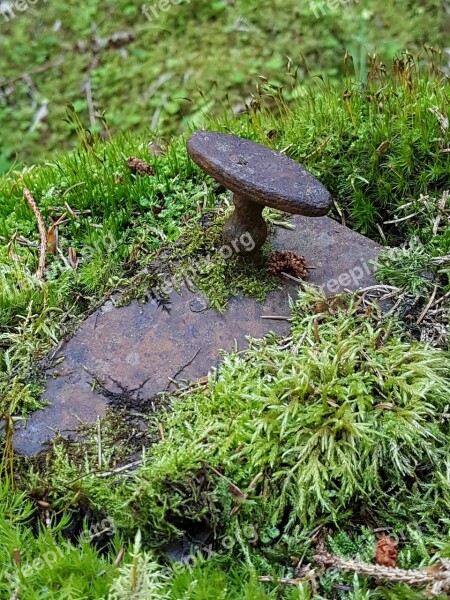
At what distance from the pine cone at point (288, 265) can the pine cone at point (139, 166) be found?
105 centimetres

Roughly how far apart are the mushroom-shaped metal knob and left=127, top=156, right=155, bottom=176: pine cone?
2.96 ft

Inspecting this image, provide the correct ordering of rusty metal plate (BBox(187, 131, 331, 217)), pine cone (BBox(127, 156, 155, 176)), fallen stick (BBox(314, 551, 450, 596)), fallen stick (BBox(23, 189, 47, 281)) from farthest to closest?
1. pine cone (BBox(127, 156, 155, 176))
2. fallen stick (BBox(23, 189, 47, 281))
3. rusty metal plate (BBox(187, 131, 331, 217))
4. fallen stick (BBox(314, 551, 450, 596))

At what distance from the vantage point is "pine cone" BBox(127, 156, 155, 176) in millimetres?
3555

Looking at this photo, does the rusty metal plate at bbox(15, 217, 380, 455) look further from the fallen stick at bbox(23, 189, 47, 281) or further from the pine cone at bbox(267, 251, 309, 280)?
the fallen stick at bbox(23, 189, 47, 281)

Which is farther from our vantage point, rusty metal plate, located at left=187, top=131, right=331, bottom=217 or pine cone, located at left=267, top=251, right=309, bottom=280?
pine cone, located at left=267, top=251, right=309, bottom=280

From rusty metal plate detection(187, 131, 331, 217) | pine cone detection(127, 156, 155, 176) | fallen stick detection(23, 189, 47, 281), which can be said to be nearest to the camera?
rusty metal plate detection(187, 131, 331, 217)

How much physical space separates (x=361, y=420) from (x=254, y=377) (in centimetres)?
45

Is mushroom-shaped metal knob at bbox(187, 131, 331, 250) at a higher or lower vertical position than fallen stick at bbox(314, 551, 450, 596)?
higher

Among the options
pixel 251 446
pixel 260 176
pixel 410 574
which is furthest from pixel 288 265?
pixel 410 574

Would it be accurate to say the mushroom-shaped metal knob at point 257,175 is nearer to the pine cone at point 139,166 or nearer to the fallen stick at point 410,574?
the pine cone at point 139,166

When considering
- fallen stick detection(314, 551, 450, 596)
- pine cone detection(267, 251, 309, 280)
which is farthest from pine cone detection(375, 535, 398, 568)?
pine cone detection(267, 251, 309, 280)

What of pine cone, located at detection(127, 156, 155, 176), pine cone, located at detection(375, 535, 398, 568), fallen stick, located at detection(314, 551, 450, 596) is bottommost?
pine cone, located at detection(375, 535, 398, 568)

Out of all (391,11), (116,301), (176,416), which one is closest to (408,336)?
(176,416)

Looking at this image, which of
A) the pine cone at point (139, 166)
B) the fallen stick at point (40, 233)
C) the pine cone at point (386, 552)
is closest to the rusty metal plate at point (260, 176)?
the pine cone at point (139, 166)
